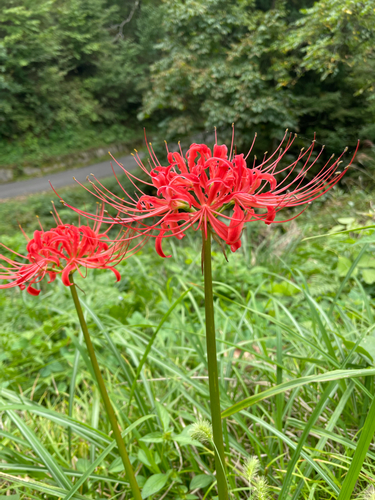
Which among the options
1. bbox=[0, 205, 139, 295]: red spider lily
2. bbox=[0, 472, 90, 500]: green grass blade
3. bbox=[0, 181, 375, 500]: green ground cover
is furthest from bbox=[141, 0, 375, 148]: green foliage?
bbox=[0, 472, 90, 500]: green grass blade

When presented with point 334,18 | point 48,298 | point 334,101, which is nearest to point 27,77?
point 334,101

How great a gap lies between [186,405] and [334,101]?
9.05 meters

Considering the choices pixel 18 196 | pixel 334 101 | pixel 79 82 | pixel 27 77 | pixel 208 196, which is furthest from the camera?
pixel 79 82

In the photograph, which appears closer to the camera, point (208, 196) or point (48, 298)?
point (208, 196)

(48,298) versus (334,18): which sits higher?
(334,18)

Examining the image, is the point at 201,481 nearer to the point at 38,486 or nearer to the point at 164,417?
the point at 164,417

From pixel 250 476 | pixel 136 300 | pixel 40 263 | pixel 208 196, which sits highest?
pixel 208 196

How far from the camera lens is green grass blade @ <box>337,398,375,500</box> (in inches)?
26.0

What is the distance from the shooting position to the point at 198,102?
8.08 m

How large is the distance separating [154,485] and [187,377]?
1.13 feet

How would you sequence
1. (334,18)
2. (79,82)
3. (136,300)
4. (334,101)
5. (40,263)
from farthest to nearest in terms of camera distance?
(79,82) < (334,101) < (334,18) < (136,300) < (40,263)

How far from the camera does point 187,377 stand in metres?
1.27

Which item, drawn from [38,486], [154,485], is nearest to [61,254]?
[38,486]

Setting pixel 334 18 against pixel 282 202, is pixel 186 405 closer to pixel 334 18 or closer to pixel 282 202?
pixel 282 202
